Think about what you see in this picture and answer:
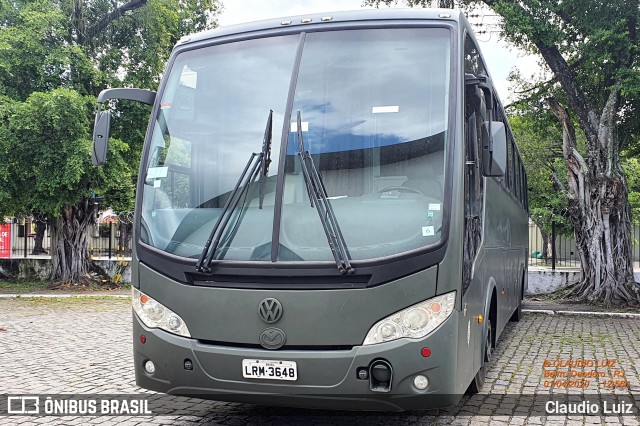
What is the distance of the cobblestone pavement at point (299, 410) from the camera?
19.3 ft

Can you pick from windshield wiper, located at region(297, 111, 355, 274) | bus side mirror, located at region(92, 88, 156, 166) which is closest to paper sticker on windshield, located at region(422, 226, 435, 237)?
windshield wiper, located at region(297, 111, 355, 274)

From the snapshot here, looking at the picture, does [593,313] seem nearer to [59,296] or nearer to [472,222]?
[472,222]

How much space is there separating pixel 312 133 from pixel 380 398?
1938mm

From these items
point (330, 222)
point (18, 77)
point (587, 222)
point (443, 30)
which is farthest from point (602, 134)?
point (18, 77)

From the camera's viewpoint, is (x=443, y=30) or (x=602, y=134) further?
(x=602, y=134)

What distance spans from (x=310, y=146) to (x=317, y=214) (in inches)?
21.7

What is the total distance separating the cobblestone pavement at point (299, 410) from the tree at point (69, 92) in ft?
15.0

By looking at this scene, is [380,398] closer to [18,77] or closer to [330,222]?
[330,222]

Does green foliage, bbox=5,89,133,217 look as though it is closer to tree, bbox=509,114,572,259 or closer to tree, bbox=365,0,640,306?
tree, bbox=365,0,640,306

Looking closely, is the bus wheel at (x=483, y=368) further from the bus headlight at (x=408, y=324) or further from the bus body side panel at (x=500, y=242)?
the bus headlight at (x=408, y=324)

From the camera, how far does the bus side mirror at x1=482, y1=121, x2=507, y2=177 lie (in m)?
5.37

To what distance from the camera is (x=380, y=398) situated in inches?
177

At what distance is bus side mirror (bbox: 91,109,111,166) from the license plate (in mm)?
2153

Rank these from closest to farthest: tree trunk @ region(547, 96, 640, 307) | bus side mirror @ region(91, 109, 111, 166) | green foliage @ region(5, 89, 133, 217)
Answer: bus side mirror @ region(91, 109, 111, 166)
tree trunk @ region(547, 96, 640, 307)
green foliage @ region(5, 89, 133, 217)
